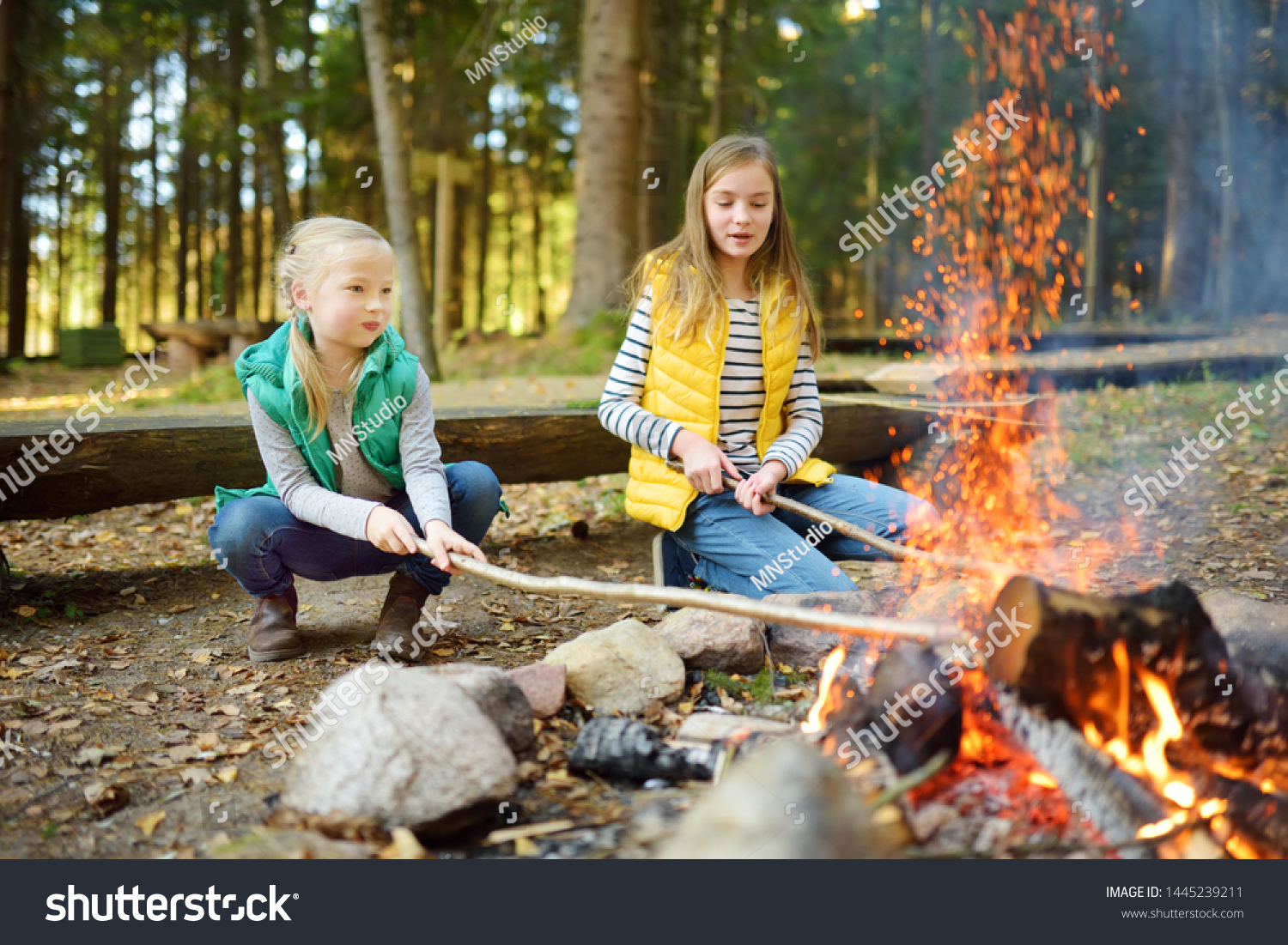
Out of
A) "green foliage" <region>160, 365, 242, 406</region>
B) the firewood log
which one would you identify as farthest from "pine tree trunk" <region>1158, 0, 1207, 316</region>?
the firewood log

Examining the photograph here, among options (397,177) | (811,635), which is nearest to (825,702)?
(811,635)

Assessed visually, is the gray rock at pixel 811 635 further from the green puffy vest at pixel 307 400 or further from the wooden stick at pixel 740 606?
the green puffy vest at pixel 307 400

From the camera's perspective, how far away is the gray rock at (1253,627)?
2.64m

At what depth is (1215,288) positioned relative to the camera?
17641mm

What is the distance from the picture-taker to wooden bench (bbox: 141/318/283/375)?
481 inches

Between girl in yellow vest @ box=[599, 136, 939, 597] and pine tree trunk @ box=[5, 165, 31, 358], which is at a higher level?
pine tree trunk @ box=[5, 165, 31, 358]

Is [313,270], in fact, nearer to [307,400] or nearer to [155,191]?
[307,400]

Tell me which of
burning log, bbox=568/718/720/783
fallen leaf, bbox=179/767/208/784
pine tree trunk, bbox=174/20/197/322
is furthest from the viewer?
pine tree trunk, bbox=174/20/197/322

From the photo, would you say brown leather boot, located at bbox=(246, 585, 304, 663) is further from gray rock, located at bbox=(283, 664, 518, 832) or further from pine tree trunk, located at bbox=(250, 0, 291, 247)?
pine tree trunk, located at bbox=(250, 0, 291, 247)

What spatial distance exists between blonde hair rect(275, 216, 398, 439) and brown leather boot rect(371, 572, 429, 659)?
0.67 metres

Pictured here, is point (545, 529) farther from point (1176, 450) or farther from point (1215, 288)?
point (1215, 288)

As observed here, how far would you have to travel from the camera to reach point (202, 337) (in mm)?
12875

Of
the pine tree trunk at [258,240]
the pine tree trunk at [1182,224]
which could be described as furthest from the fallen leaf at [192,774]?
the pine tree trunk at [258,240]
